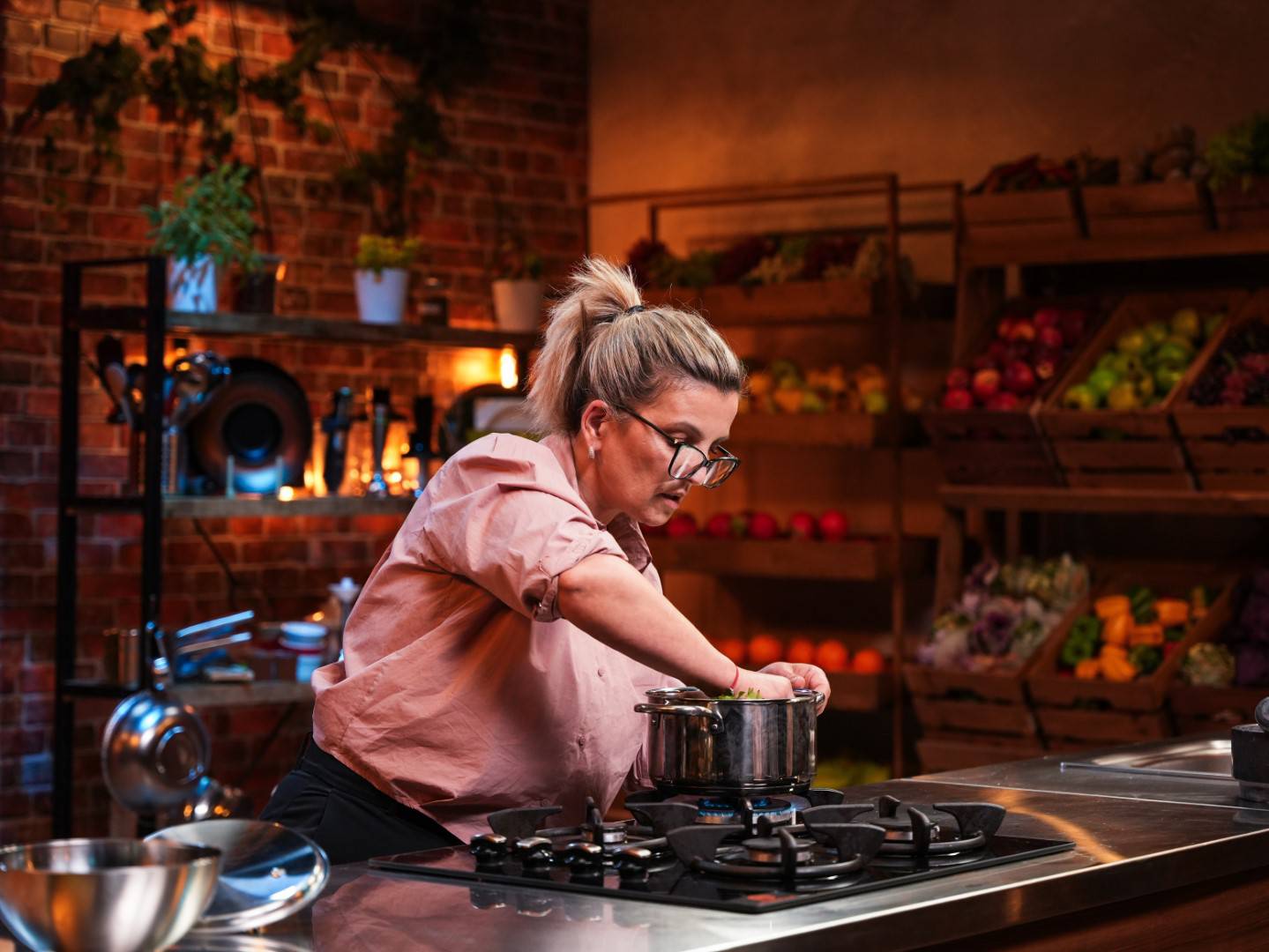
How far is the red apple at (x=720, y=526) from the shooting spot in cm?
600

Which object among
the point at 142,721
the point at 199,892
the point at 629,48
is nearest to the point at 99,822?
the point at 142,721

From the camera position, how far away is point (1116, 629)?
4887 millimetres

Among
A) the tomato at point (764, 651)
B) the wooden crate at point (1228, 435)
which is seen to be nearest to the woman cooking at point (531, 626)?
the wooden crate at point (1228, 435)

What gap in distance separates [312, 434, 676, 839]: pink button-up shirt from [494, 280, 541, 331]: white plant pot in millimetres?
3760

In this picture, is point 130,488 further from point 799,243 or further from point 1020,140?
point 1020,140

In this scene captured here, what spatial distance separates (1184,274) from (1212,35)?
2.30 ft

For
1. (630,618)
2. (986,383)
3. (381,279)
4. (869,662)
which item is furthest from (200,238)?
(630,618)

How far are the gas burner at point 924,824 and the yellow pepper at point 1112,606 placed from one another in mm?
2929

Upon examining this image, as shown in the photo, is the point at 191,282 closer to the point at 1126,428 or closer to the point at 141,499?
the point at 141,499

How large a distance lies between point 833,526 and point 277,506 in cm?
177

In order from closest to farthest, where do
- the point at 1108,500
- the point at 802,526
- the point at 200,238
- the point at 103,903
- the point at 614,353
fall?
the point at 103,903 → the point at 614,353 → the point at 1108,500 → the point at 200,238 → the point at 802,526

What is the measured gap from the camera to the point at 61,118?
214 inches

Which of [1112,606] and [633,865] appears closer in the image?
[633,865]

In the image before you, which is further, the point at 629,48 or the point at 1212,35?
the point at 629,48
